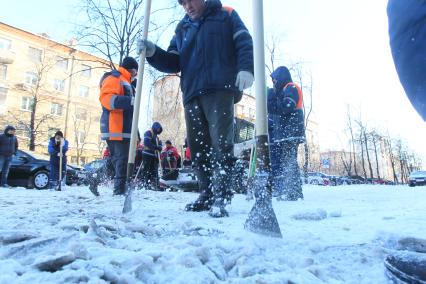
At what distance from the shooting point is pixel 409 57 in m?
1.03

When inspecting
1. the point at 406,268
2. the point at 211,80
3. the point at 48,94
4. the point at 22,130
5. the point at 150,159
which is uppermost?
the point at 48,94

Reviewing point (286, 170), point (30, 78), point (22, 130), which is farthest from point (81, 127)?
point (286, 170)

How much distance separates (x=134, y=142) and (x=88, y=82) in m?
38.2

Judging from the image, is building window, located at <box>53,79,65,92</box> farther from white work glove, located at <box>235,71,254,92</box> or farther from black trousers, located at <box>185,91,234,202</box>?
white work glove, located at <box>235,71,254,92</box>

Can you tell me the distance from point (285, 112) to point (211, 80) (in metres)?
2.21

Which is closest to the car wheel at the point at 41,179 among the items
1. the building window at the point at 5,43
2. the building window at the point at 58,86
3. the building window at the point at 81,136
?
the building window at the point at 81,136

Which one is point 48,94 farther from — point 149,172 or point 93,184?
point 93,184

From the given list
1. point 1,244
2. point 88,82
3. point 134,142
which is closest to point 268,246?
point 1,244

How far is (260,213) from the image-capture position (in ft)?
5.21

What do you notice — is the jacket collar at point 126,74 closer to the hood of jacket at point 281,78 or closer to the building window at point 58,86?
the hood of jacket at point 281,78

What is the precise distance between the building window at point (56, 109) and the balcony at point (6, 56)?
5634 millimetres

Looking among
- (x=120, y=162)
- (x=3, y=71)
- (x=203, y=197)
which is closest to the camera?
(x=203, y=197)

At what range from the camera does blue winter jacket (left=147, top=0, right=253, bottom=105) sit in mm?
2641

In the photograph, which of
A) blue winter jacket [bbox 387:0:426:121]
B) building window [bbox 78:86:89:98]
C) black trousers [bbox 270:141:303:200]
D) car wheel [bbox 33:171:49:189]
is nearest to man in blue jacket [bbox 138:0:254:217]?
blue winter jacket [bbox 387:0:426:121]
